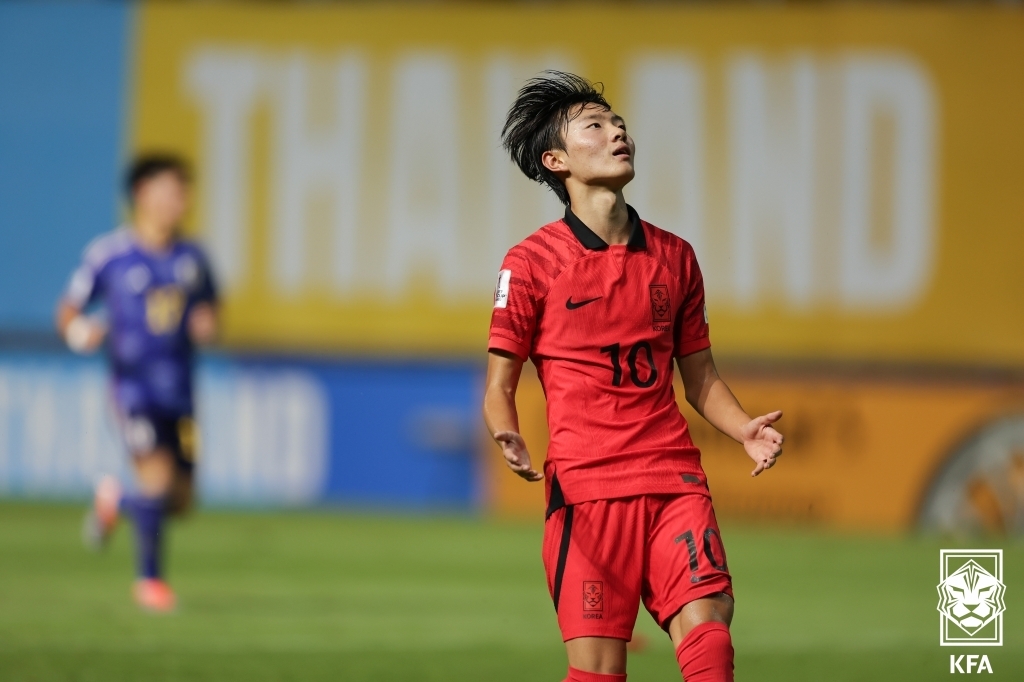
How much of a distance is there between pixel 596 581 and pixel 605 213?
114 centimetres

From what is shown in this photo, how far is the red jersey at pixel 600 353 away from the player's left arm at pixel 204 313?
5.14 m

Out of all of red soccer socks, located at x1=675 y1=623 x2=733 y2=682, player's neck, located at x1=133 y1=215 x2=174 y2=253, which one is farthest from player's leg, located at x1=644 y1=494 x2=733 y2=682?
player's neck, located at x1=133 y1=215 x2=174 y2=253

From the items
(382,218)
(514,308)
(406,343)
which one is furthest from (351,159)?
(514,308)

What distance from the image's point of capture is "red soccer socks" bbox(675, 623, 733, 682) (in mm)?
4398

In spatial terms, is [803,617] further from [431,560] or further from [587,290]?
[587,290]

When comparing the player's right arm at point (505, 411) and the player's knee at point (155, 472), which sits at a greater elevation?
the player's right arm at point (505, 411)

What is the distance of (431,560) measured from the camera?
1197 cm

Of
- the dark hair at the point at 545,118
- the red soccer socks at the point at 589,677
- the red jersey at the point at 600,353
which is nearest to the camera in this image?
the red soccer socks at the point at 589,677

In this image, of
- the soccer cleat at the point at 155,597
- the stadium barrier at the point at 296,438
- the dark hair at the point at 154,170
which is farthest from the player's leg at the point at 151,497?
the stadium barrier at the point at 296,438

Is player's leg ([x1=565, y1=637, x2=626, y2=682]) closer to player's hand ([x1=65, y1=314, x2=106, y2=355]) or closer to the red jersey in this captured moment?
the red jersey

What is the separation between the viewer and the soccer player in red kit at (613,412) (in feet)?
15.0

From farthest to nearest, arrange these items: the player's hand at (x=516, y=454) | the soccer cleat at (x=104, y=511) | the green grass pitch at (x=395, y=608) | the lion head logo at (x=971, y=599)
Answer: the soccer cleat at (x=104, y=511) < the lion head logo at (x=971, y=599) < the green grass pitch at (x=395, y=608) < the player's hand at (x=516, y=454)

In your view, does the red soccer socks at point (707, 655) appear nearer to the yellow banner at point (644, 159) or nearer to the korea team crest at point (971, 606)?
the korea team crest at point (971, 606)

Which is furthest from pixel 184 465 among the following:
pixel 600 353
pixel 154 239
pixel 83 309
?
pixel 600 353
